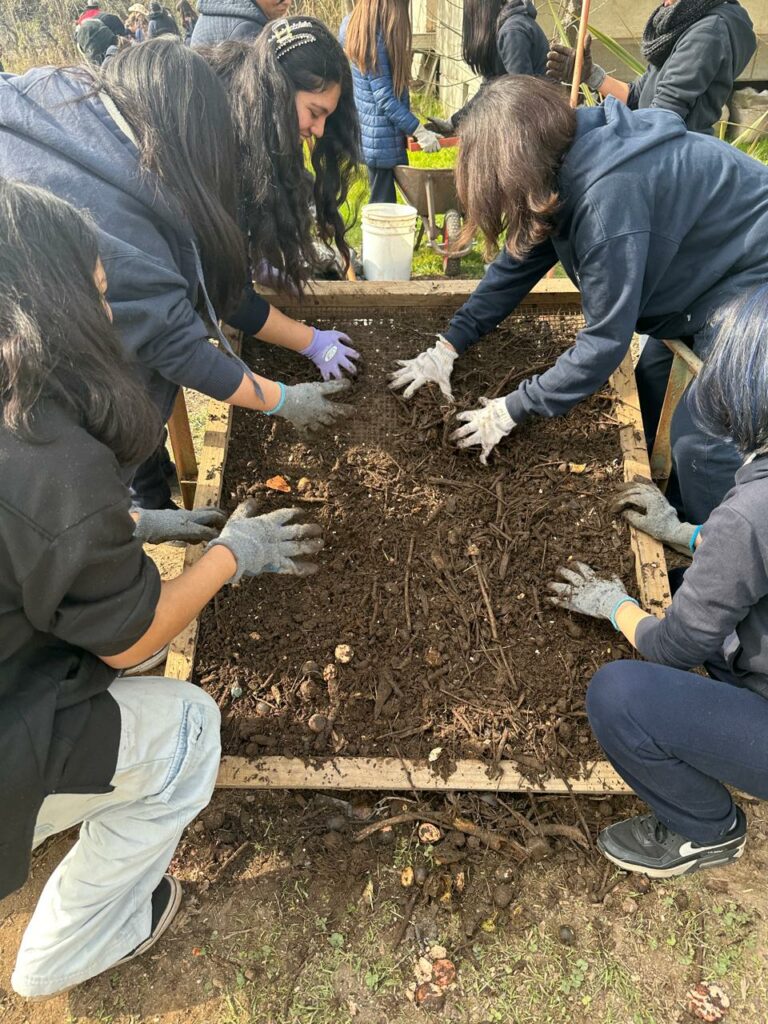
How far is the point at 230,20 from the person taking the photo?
9.28 ft

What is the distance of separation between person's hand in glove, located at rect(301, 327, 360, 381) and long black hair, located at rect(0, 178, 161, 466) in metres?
1.25

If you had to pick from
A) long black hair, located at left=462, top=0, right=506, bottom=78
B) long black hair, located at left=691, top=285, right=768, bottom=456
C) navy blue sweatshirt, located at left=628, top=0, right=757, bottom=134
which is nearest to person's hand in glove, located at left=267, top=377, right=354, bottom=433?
long black hair, located at left=691, top=285, right=768, bottom=456

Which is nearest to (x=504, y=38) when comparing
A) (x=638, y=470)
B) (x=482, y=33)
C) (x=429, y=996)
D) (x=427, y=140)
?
(x=482, y=33)

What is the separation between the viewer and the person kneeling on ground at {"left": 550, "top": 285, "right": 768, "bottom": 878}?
1341 mm

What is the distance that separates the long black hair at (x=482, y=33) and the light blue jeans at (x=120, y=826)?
14.4 ft

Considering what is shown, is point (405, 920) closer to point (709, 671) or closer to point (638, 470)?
point (709, 671)

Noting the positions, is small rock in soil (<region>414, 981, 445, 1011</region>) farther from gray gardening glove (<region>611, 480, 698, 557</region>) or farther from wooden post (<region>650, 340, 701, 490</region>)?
wooden post (<region>650, 340, 701, 490</region>)

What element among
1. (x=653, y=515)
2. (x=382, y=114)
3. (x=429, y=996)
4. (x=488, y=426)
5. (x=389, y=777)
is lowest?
(x=429, y=996)

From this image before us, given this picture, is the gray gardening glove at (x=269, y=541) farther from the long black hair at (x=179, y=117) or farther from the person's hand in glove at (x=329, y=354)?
the long black hair at (x=179, y=117)

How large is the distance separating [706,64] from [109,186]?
3025 millimetres

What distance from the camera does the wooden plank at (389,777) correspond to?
5.72ft

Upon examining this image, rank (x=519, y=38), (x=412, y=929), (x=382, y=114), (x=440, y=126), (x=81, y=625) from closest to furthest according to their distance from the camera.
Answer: (x=81, y=625) → (x=412, y=929) → (x=519, y=38) → (x=382, y=114) → (x=440, y=126)

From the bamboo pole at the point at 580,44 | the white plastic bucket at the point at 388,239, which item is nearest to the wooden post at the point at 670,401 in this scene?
the bamboo pole at the point at 580,44

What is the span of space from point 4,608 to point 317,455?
1296mm
